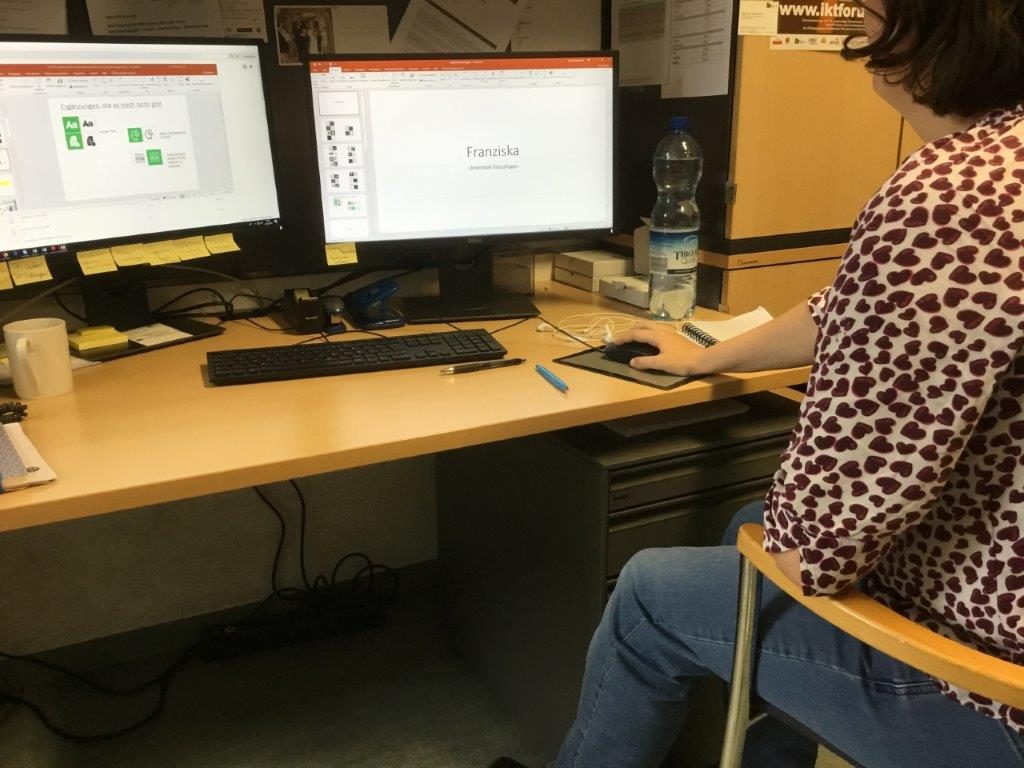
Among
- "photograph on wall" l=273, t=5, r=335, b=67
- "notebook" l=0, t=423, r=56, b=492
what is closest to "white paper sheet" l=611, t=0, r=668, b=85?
"photograph on wall" l=273, t=5, r=335, b=67

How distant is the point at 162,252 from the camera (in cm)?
144

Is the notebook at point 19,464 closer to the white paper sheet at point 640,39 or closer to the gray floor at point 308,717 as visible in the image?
the gray floor at point 308,717

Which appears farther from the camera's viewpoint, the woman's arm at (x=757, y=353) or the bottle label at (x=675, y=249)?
the bottle label at (x=675, y=249)

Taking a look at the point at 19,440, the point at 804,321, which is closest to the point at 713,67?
the point at 804,321

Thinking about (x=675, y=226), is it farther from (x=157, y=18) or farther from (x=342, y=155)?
(x=157, y=18)

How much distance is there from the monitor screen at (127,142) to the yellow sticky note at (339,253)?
4.8 inches

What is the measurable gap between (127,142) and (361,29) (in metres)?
0.49

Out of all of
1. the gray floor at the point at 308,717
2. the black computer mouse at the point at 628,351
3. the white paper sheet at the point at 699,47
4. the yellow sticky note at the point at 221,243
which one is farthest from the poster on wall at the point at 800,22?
the gray floor at the point at 308,717

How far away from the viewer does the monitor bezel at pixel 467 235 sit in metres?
1.46

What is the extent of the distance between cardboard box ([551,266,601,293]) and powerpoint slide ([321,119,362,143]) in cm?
57

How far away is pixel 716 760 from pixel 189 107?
136 cm

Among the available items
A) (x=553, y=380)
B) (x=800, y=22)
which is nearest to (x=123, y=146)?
(x=553, y=380)

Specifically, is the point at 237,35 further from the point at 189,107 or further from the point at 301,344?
the point at 301,344

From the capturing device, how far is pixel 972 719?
823 millimetres
